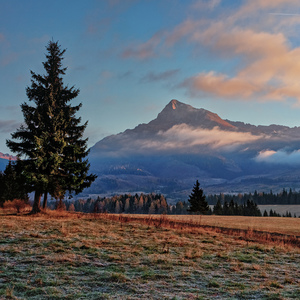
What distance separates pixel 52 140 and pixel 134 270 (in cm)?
2241

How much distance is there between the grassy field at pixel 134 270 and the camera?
24.1 ft

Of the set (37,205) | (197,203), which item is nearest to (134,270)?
(37,205)

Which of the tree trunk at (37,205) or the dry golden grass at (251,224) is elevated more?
the tree trunk at (37,205)

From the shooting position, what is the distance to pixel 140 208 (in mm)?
155750

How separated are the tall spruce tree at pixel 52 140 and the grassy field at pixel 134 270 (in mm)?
12543

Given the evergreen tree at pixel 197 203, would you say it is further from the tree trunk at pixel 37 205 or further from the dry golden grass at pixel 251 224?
the tree trunk at pixel 37 205

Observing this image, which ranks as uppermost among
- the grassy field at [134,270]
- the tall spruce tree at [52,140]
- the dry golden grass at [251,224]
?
the tall spruce tree at [52,140]

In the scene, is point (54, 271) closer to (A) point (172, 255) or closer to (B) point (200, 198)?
(A) point (172, 255)

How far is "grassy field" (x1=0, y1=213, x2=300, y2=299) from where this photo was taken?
7352 mm

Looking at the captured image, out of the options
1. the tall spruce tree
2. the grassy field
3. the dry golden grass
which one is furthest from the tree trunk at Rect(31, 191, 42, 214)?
the dry golden grass

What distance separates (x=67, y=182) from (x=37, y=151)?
180 inches

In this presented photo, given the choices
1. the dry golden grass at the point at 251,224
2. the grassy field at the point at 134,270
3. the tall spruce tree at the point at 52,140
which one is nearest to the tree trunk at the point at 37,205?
the tall spruce tree at the point at 52,140

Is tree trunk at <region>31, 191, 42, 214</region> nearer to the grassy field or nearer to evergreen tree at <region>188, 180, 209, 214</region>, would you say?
the grassy field

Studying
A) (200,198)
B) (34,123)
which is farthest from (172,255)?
(200,198)
